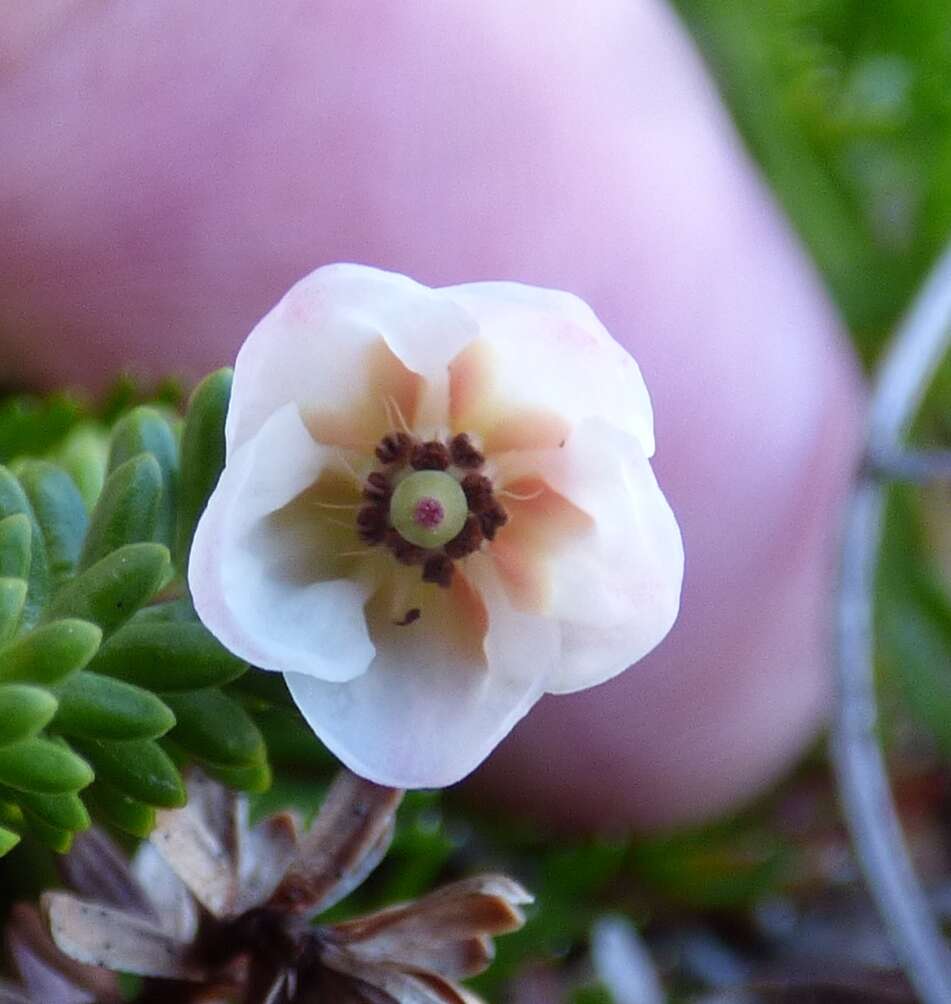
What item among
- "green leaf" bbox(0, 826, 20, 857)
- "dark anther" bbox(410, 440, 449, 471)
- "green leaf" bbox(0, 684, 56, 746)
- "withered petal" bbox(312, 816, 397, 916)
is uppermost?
"green leaf" bbox(0, 684, 56, 746)

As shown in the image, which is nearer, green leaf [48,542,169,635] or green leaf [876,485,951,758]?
green leaf [48,542,169,635]

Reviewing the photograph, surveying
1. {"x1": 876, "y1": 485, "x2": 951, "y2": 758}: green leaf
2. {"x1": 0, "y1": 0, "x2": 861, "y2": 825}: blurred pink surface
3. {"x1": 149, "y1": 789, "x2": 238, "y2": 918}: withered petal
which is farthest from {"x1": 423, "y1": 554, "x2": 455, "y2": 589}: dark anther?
{"x1": 876, "y1": 485, "x2": 951, "y2": 758}: green leaf

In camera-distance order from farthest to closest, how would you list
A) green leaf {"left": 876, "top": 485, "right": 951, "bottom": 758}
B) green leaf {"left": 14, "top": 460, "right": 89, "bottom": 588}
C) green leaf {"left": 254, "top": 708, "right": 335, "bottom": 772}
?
green leaf {"left": 876, "top": 485, "right": 951, "bottom": 758} → green leaf {"left": 254, "top": 708, "right": 335, "bottom": 772} → green leaf {"left": 14, "top": 460, "right": 89, "bottom": 588}

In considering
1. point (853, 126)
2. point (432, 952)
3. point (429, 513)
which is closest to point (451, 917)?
point (432, 952)

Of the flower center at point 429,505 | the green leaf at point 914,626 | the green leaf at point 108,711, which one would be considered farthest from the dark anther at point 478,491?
the green leaf at point 914,626

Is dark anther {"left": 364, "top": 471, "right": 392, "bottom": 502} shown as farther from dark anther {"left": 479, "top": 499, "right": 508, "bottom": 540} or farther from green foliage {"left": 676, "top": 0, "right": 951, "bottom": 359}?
green foliage {"left": 676, "top": 0, "right": 951, "bottom": 359}

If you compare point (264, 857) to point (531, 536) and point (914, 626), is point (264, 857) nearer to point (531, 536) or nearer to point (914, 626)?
point (531, 536)

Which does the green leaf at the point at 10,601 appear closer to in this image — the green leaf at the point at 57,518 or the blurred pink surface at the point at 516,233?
the green leaf at the point at 57,518

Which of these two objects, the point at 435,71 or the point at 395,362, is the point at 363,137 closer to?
the point at 435,71
